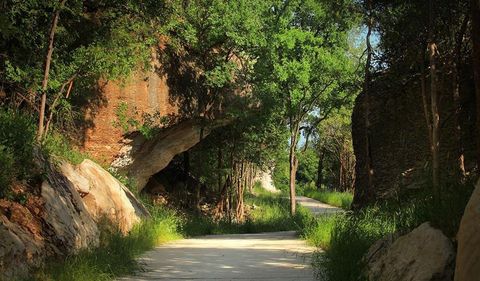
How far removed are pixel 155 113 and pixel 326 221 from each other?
8.79m

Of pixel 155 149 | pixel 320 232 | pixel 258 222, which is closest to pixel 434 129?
pixel 320 232

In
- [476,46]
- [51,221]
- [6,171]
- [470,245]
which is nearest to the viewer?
[470,245]

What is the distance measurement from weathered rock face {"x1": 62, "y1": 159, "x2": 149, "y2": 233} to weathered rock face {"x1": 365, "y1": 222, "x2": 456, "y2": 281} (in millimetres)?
6446

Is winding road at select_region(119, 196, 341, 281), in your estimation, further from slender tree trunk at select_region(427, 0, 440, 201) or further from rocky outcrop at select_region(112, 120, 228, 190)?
rocky outcrop at select_region(112, 120, 228, 190)

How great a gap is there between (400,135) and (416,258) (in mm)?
9247

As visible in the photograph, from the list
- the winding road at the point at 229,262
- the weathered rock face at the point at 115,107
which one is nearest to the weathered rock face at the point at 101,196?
the winding road at the point at 229,262

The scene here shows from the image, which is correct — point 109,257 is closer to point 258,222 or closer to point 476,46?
point 476,46

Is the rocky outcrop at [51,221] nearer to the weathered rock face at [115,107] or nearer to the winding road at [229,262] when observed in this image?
the winding road at [229,262]

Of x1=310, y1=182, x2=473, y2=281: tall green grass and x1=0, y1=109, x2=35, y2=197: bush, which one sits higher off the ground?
x1=0, y1=109, x2=35, y2=197: bush

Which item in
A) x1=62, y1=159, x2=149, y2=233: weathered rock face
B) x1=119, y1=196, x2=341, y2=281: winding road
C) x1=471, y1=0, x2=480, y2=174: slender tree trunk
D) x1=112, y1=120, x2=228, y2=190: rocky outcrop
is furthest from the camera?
x1=112, y1=120, x2=228, y2=190: rocky outcrop

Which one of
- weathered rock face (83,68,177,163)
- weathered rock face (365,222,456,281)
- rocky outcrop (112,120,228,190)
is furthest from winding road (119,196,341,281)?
rocky outcrop (112,120,228,190)

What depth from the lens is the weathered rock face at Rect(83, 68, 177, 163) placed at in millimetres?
17812

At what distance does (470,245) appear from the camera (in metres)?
3.46

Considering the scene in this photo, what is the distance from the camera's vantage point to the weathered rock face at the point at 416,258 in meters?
4.49
